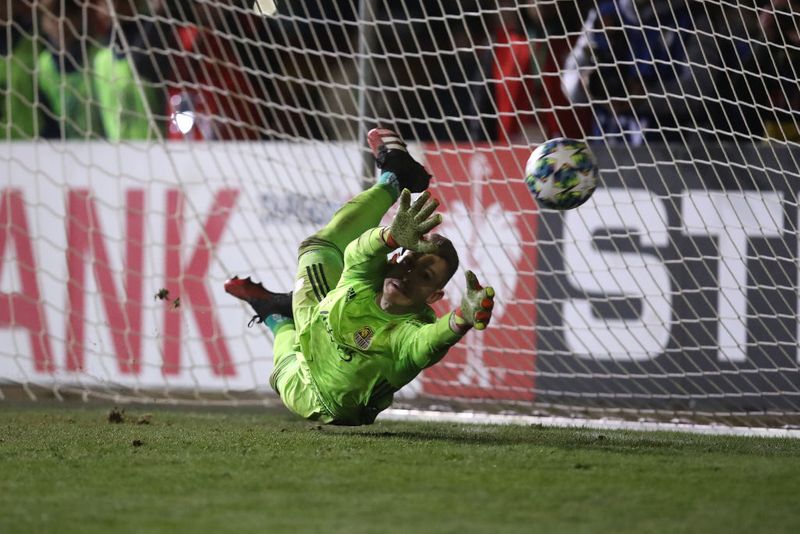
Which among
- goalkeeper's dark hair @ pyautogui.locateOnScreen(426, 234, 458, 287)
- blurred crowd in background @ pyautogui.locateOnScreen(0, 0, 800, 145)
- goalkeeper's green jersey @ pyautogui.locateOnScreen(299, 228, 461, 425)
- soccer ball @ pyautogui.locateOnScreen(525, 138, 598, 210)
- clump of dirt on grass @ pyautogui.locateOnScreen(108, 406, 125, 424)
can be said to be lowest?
clump of dirt on grass @ pyautogui.locateOnScreen(108, 406, 125, 424)

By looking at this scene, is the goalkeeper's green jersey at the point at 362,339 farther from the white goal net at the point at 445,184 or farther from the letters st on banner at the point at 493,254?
the letters st on banner at the point at 493,254

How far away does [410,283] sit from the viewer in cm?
427

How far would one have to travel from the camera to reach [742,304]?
18.7 ft

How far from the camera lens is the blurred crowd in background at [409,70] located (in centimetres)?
565

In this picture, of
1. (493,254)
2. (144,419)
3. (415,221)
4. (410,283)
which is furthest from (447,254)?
(493,254)

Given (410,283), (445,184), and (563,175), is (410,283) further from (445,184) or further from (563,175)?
(445,184)

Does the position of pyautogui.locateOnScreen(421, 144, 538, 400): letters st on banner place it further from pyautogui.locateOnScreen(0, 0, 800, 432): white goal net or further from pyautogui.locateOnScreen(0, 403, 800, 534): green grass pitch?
pyautogui.locateOnScreen(0, 403, 800, 534): green grass pitch

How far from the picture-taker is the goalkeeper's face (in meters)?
4.24

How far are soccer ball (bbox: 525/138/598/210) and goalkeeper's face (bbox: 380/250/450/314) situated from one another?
0.51 meters

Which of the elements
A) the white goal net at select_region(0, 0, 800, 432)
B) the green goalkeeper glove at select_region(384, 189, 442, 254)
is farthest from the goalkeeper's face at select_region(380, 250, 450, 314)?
the white goal net at select_region(0, 0, 800, 432)

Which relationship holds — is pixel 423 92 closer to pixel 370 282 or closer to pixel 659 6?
pixel 659 6

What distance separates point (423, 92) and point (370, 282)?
92.1 inches

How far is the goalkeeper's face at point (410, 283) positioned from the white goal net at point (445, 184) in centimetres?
162

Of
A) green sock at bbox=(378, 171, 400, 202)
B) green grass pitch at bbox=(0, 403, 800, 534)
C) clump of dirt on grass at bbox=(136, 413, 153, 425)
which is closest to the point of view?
green grass pitch at bbox=(0, 403, 800, 534)
